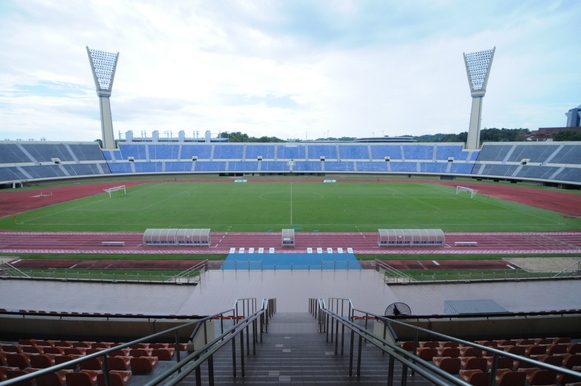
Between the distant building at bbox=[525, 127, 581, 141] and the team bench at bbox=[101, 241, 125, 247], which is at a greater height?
the distant building at bbox=[525, 127, 581, 141]

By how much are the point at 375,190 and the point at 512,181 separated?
1242 inches

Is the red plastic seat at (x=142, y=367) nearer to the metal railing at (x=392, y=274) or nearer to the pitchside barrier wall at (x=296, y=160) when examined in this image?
the metal railing at (x=392, y=274)

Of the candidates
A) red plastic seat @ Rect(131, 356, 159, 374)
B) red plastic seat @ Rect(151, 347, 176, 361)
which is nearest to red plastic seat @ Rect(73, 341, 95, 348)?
red plastic seat @ Rect(151, 347, 176, 361)

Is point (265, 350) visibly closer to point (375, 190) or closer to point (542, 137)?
point (375, 190)

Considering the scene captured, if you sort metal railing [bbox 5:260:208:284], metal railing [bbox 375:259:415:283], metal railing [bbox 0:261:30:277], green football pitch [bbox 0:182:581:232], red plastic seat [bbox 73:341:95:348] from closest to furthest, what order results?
red plastic seat [bbox 73:341:95:348] < metal railing [bbox 5:260:208:284] < metal railing [bbox 375:259:415:283] < metal railing [bbox 0:261:30:277] < green football pitch [bbox 0:182:581:232]

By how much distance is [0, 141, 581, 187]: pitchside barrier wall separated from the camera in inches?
2090

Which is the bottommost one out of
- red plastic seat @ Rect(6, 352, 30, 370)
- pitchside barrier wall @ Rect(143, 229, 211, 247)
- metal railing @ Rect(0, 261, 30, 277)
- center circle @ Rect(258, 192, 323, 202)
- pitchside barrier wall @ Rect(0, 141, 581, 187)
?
metal railing @ Rect(0, 261, 30, 277)

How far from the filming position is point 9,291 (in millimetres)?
13906

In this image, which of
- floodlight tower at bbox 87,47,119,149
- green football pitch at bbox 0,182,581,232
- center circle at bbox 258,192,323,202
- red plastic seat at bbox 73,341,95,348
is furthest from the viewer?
floodlight tower at bbox 87,47,119,149

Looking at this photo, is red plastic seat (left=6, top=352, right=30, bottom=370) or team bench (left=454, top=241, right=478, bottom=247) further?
team bench (left=454, top=241, right=478, bottom=247)

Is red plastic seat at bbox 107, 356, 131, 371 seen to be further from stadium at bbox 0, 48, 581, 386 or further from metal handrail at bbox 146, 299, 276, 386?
metal handrail at bbox 146, 299, 276, 386

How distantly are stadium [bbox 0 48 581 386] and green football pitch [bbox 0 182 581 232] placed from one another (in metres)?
0.31

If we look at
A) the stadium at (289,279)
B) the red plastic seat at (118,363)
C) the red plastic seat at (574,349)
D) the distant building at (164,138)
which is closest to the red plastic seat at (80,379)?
the stadium at (289,279)

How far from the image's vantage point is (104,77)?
2340 inches
